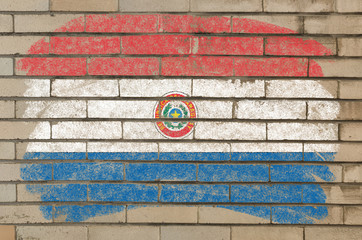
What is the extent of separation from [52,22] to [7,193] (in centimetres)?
179

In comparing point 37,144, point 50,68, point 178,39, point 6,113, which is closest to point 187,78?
point 178,39

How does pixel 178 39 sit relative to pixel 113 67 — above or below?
above

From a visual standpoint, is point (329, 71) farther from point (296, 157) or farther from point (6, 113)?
point (6, 113)

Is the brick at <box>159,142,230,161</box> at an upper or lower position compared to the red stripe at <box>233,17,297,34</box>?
lower

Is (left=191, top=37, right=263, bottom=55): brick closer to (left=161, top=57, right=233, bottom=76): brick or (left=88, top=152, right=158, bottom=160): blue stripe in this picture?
(left=161, top=57, right=233, bottom=76): brick

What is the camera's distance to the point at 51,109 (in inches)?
89.8

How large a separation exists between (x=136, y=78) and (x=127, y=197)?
3.97 ft

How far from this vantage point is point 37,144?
2.28m

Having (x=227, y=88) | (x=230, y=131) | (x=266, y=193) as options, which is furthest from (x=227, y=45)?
(x=266, y=193)

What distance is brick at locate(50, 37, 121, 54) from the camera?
2260 mm

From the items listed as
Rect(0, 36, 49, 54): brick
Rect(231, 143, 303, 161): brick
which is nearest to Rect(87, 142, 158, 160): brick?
Rect(231, 143, 303, 161): brick

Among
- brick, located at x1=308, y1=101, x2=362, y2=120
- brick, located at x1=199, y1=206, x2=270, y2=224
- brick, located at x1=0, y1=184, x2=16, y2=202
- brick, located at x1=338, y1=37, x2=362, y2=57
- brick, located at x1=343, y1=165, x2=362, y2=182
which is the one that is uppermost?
brick, located at x1=338, y1=37, x2=362, y2=57

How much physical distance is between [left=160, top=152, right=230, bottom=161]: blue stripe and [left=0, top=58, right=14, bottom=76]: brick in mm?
1740

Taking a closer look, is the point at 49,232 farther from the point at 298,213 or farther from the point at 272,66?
the point at 272,66
